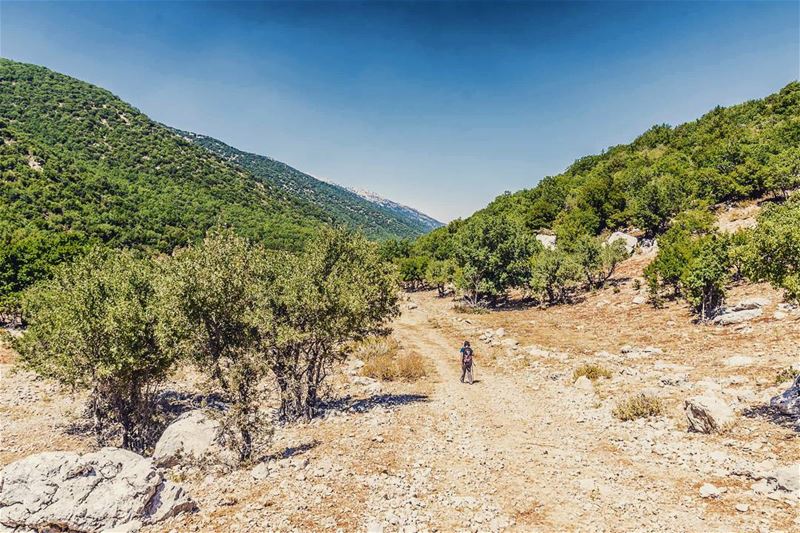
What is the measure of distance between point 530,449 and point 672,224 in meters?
53.8

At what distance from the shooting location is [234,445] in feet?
53.2

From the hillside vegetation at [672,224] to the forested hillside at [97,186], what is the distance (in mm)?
59284

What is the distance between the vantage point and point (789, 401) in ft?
50.3

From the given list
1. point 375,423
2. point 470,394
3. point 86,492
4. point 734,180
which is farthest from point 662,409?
point 734,180

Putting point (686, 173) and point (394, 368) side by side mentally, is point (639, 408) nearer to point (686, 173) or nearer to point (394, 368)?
point (394, 368)

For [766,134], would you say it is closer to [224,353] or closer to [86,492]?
[224,353]

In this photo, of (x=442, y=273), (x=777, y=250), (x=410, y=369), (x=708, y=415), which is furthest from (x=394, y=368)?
(x=442, y=273)

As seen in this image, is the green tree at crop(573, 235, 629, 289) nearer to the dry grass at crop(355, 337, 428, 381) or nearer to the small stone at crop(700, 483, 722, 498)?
the dry grass at crop(355, 337, 428, 381)

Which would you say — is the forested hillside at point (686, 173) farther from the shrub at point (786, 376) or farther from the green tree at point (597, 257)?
the shrub at point (786, 376)

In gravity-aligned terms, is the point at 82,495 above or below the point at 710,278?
below

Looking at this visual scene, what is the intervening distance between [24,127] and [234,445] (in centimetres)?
16543

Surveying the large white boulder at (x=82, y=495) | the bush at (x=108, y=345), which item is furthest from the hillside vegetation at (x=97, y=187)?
the large white boulder at (x=82, y=495)

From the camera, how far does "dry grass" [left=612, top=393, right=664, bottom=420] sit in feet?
58.7

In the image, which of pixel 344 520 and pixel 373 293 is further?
pixel 373 293
